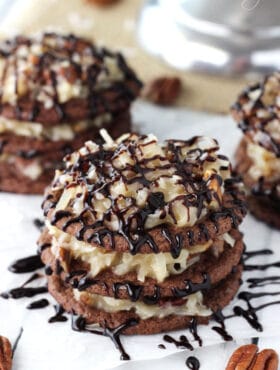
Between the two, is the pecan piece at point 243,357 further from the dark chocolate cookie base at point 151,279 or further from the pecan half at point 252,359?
the dark chocolate cookie base at point 151,279

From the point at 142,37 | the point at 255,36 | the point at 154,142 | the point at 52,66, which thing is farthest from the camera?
the point at 142,37

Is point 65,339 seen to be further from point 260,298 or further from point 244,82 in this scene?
point 244,82

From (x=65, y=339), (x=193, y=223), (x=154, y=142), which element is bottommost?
(x=65, y=339)

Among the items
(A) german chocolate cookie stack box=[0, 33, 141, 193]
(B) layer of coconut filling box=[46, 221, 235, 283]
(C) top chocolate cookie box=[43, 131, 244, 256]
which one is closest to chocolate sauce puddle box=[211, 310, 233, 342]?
(B) layer of coconut filling box=[46, 221, 235, 283]

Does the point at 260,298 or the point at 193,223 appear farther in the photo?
the point at 260,298

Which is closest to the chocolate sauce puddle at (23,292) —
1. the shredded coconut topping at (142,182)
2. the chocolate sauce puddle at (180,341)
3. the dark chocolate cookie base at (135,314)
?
the dark chocolate cookie base at (135,314)

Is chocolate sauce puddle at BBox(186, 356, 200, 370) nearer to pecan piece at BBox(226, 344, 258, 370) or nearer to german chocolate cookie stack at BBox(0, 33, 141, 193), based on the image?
pecan piece at BBox(226, 344, 258, 370)

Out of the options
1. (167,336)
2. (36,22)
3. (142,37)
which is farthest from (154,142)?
(36,22)

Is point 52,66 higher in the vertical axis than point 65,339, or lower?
higher
